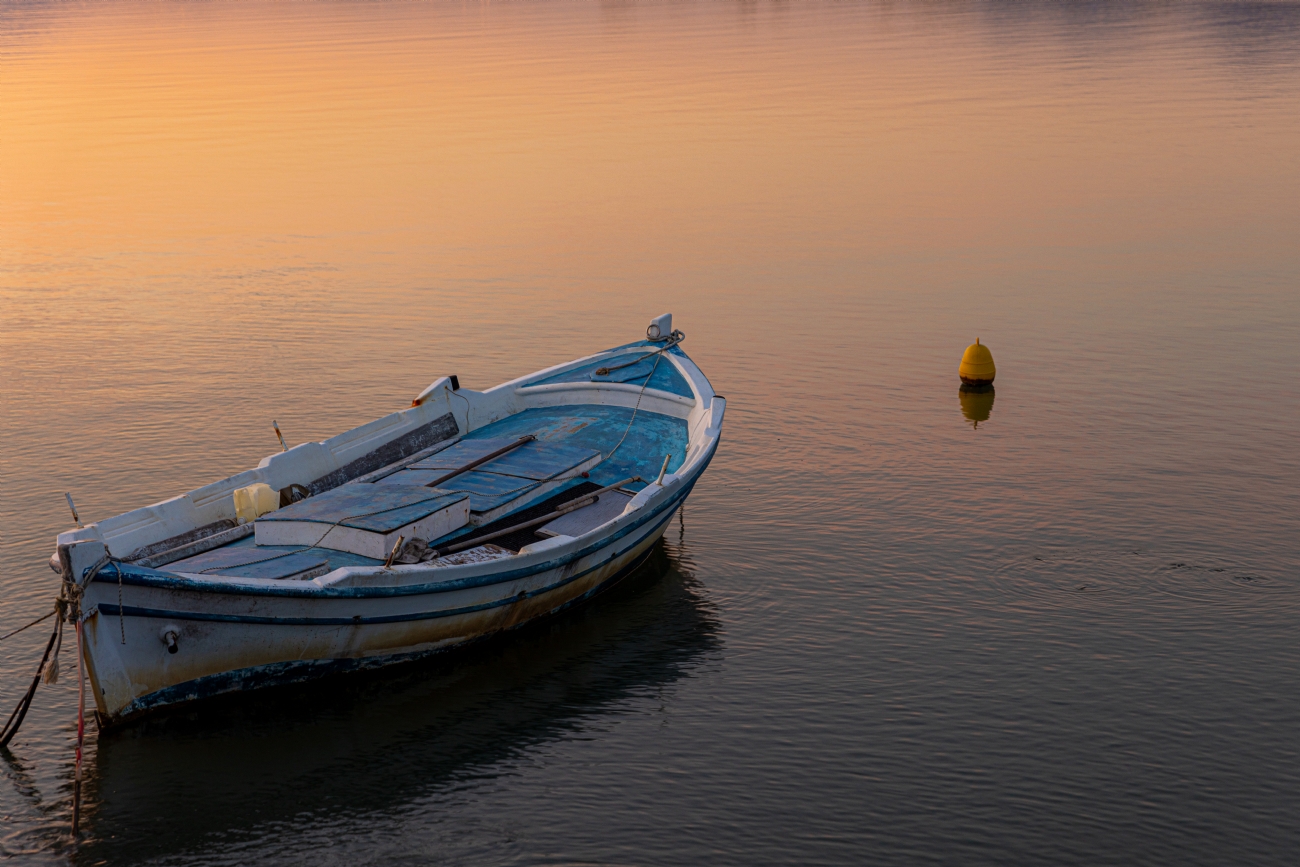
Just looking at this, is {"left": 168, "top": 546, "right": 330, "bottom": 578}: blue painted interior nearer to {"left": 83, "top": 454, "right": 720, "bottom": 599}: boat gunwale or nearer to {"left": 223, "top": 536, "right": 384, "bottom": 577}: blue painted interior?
{"left": 223, "top": 536, "right": 384, "bottom": 577}: blue painted interior

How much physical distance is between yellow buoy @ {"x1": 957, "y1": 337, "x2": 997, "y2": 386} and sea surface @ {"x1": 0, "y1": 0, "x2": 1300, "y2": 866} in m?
0.41

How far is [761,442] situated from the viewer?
24906 millimetres

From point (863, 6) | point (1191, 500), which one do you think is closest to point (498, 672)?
point (1191, 500)

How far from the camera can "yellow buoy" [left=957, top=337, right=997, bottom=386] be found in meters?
27.4

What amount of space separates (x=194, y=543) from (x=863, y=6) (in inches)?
5187

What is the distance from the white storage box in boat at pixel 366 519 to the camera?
16719 mm

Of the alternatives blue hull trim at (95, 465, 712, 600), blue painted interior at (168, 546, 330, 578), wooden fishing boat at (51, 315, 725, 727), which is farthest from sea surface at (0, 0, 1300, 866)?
blue painted interior at (168, 546, 330, 578)

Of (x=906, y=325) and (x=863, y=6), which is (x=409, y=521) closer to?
(x=906, y=325)

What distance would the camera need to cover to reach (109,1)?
172000 mm

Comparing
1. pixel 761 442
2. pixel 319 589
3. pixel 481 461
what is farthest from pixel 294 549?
pixel 761 442

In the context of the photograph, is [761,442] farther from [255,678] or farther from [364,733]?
[255,678]

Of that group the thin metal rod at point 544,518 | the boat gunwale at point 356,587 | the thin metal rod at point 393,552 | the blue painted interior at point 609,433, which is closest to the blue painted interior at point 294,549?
the thin metal rod at point 393,552

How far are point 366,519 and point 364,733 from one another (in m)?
2.82

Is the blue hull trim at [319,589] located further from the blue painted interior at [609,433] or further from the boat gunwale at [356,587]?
the blue painted interior at [609,433]
